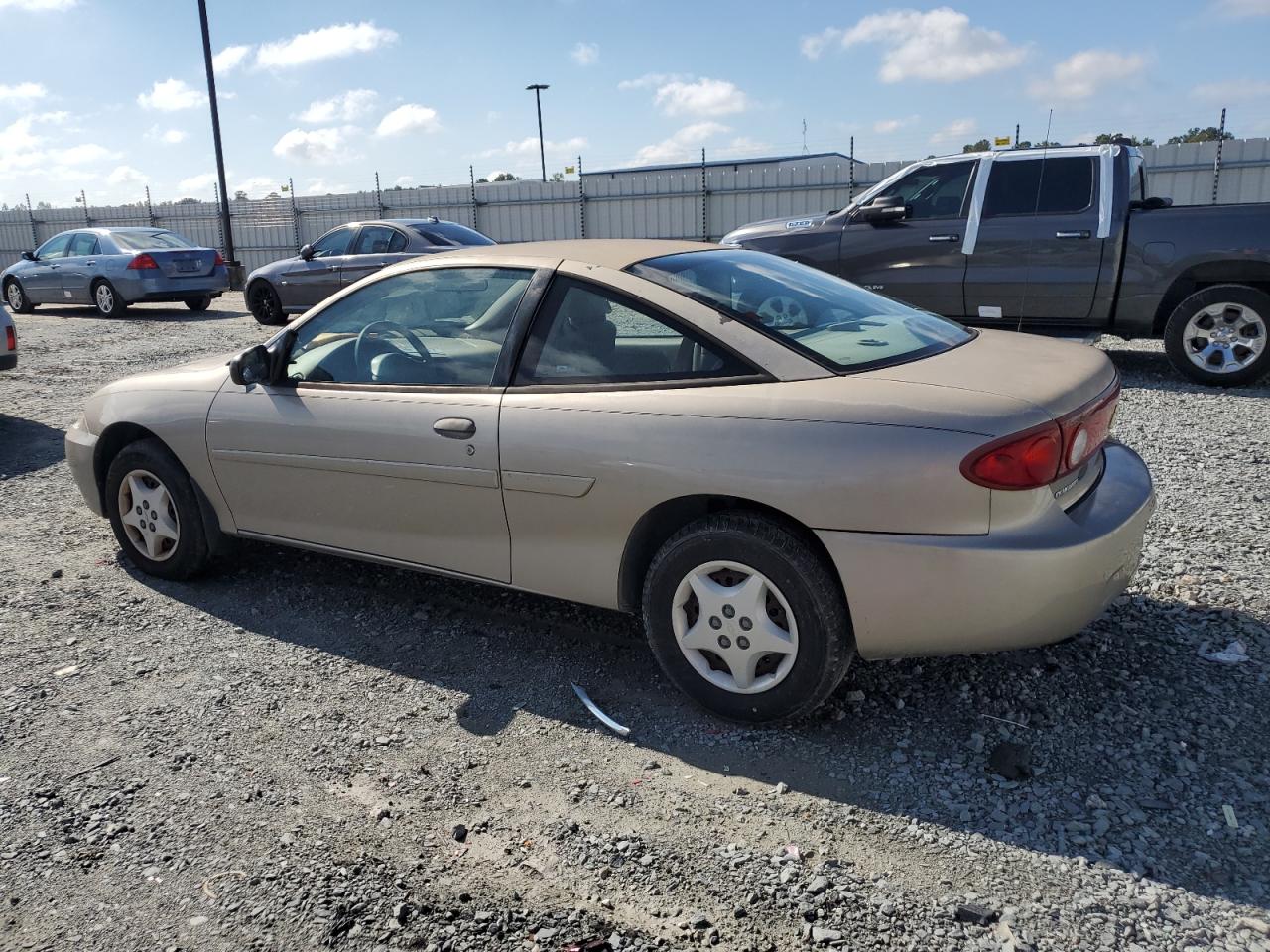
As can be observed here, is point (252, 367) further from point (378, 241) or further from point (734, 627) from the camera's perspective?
point (378, 241)

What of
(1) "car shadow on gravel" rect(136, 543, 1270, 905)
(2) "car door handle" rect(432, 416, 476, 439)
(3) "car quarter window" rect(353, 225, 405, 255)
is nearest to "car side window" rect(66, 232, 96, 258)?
(3) "car quarter window" rect(353, 225, 405, 255)

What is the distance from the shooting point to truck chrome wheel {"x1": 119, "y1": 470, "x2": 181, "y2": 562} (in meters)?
4.39

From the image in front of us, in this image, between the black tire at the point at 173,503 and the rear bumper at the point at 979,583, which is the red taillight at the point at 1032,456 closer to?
the rear bumper at the point at 979,583

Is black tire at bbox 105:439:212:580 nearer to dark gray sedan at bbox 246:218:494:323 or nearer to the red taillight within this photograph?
the red taillight

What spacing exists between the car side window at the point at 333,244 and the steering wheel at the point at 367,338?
10.4 metres

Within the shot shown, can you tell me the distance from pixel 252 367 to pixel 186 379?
1.70 feet

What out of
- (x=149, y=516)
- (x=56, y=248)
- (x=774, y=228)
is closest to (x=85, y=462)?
(x=149, y=516)

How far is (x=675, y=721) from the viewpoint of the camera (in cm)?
320

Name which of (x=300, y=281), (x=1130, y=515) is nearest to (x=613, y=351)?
(x=1130, y=515)

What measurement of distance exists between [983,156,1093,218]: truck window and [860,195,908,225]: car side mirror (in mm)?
739

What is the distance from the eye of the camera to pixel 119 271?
15.8 meters

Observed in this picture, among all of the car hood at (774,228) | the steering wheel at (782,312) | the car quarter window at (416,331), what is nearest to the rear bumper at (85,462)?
the car quarter window at (416,331)

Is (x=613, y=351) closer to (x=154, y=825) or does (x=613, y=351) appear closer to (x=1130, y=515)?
(x=1130, y=515)

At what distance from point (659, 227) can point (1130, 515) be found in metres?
19.4
